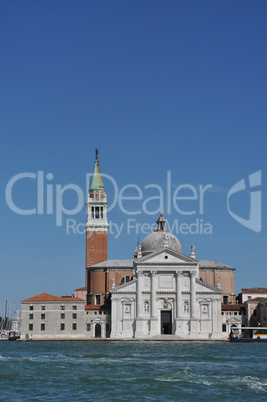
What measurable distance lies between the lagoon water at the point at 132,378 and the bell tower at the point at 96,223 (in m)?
56.1

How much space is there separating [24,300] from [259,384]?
166 feet

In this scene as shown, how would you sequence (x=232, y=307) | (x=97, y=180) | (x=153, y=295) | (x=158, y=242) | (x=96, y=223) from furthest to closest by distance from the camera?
(x=97, y=180) < (x=96, y=223) < (x=158, y=242) < (x=232, y=307) < (x=153, y=295)

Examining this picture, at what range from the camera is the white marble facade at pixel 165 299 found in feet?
249

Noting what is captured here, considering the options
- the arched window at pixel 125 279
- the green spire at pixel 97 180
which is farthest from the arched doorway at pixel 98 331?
the green spire at pixel 97 180

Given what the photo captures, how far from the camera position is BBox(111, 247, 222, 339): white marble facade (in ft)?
249

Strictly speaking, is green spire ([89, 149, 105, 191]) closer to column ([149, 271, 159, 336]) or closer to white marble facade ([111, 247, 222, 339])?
white marble facade ([111, 247, 222, 339])

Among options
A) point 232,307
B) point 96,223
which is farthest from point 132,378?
point 96,223

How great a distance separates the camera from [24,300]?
7769cm

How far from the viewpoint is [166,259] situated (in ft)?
251

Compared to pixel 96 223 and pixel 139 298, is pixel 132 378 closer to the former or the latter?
pixel 139 298

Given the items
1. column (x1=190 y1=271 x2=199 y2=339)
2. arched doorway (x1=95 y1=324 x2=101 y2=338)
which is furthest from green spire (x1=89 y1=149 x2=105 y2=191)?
column (x1=190 y1=271 x2=199 y2=339)

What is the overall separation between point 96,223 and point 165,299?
29.2m

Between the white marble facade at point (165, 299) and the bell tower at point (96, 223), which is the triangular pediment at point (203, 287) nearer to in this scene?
the white marble facade at point (165, 299)

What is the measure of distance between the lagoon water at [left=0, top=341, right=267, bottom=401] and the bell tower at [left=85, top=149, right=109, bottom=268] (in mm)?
56119
